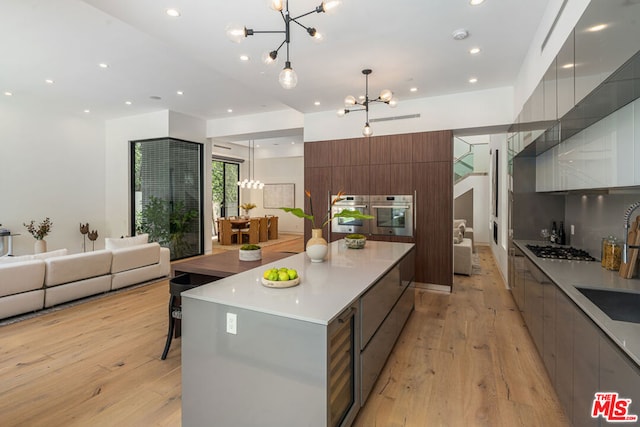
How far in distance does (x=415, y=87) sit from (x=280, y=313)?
4157 mm

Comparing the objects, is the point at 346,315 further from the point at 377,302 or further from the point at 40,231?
the point at 40,231

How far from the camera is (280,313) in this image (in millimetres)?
1526

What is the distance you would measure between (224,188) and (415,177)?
835 cm

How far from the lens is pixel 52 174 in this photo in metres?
6.77

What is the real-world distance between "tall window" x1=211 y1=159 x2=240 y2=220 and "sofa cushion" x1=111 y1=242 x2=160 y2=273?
626 centimetres

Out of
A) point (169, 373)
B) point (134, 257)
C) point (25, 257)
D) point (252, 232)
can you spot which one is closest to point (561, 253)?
point (169, 373)

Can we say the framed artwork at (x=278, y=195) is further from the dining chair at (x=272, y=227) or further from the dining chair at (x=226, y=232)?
the dining chair at (x=226, y=232)

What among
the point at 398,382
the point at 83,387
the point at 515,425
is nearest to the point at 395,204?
the point at 398,382

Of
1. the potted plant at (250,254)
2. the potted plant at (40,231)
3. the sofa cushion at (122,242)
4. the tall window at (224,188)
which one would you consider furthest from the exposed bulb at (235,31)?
the tall window at (224,188)

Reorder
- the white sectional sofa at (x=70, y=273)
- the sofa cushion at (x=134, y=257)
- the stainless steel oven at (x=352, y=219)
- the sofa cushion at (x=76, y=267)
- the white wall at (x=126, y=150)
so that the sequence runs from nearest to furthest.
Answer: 1. the white sectional sofa at (x=70, y=273)
2. the sofa cushion at (x=76, y=267)
3. the sofa cushion at (x=134, y=257)
4. the stainless steel oven at (x=352, y=219)
5. the white wall at (x=126, y=150)

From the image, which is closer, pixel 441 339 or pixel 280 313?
pixel 280 313

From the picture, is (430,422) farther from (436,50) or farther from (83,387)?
(436,50)

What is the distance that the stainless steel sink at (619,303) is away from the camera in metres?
1.80

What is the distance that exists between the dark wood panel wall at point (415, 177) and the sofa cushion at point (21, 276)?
4.06m
